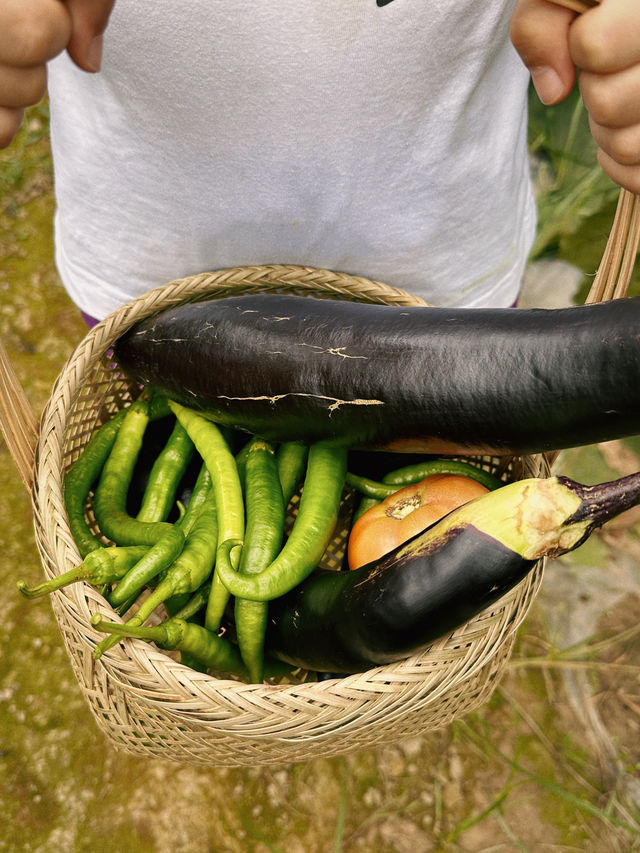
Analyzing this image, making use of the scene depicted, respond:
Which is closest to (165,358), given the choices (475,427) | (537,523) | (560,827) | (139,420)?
(139,420)

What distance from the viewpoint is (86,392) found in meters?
1.02

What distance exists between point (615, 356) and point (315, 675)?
0.56 m

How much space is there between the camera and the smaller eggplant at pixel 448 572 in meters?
0.64

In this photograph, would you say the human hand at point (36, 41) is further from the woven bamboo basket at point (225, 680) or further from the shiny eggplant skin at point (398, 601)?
the shiny eggplant skin at point (398, 601)

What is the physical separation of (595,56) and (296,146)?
0.36 m

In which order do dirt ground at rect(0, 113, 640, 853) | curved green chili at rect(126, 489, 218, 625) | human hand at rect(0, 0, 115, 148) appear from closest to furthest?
human hand at rect(0, 0, 115, 148) < curved green chili at rect(126, 489, 218, 625) < dirt ground at rect(0, 113, 640, 853)

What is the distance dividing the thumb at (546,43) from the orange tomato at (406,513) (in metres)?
0.45

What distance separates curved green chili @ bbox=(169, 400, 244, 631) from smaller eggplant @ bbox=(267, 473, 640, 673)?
0.36 ft

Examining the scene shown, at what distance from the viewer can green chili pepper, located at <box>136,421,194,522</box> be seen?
96 cm

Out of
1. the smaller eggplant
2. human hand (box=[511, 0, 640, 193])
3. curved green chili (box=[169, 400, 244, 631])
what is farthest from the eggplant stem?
curved green chili (box=[169, 400, 244, 631])

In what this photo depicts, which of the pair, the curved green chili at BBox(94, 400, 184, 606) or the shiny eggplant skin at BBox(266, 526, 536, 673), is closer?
the shiny eggplant skin at BBox(266, 526, 536, 673)

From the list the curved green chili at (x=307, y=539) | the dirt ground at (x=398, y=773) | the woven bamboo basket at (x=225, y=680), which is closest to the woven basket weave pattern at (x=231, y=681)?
the woven bamboo basket at (x=225, y=680)

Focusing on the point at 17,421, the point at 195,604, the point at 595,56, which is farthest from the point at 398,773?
the point at 595,56

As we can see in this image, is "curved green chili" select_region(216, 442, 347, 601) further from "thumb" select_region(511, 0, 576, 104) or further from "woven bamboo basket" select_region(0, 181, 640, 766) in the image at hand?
"thumb" select_region(511, 0, 576, 104)
